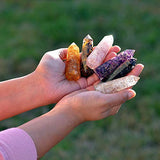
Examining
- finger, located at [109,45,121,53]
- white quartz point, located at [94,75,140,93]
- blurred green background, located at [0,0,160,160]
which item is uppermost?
finger, located at [109,45,121,53]

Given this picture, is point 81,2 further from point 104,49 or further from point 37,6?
point 104,49

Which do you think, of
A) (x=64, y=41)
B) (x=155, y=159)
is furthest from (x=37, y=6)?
(x=155, y=159)

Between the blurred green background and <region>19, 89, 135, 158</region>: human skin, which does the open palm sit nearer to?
<region>19, 89, 135, 158</region>: human skin

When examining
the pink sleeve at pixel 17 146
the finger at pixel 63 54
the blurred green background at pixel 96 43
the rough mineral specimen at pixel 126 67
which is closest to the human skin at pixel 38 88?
the finger at pixel 63 54

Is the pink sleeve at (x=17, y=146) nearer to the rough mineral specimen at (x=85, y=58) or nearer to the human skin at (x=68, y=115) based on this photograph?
the human skin at (x=68, y=115)

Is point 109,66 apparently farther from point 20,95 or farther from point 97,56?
point 20,95

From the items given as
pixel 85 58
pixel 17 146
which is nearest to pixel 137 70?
pixel 85 58

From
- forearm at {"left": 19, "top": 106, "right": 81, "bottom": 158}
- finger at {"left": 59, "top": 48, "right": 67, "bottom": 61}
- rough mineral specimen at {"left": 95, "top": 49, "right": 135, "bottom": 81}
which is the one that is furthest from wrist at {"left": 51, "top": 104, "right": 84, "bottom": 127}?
finger at {"left": 59, "top": 48, "right": 67, "bottom": 61}
